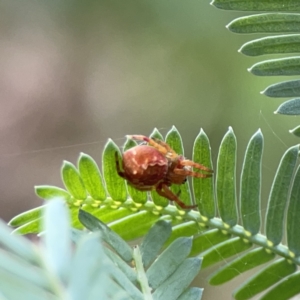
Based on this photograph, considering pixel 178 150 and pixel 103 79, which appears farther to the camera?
pixel 103 79

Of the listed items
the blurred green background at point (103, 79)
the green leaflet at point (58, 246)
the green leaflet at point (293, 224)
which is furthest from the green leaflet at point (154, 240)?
the blurred green background at point (103, 79)

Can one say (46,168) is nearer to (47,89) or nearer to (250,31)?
(47,89)

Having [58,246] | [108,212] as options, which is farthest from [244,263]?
[58,246]

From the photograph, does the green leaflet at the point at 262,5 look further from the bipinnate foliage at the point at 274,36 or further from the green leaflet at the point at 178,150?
the green leaflet at the point at 178,150

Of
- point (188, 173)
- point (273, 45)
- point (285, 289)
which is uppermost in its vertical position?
point (273, 45)

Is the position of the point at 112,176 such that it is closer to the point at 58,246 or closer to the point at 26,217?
the point at 26,217

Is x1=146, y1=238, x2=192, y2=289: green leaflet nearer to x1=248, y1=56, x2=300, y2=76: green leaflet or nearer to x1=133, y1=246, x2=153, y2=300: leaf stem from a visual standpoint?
x1=133, y1=246, x2=153, y2=300: leaf stem
